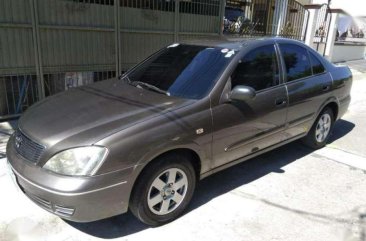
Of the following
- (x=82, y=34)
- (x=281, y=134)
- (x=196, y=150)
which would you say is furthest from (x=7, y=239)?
(x=82, y=34)

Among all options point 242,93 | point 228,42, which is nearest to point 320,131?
point 228,42

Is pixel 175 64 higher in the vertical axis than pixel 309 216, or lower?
higher

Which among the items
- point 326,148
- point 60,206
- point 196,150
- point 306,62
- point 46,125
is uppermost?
point 306,62

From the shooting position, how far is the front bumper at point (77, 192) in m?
2.70

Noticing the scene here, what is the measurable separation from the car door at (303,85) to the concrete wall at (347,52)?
11130mm

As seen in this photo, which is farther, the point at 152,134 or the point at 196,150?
the point at 196,150

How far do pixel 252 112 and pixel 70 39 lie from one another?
4005 mm

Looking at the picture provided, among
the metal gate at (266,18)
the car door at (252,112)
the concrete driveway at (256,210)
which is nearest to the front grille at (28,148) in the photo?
the concrete driveway at (256,210)

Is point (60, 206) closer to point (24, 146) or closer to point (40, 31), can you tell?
point (24, 146)

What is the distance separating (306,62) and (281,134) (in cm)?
115

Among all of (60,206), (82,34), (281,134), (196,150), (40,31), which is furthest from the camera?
(82,34)

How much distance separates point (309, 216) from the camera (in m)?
3.56

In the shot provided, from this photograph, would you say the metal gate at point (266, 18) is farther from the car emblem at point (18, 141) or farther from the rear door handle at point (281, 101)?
the car emblem at point (18, 141)

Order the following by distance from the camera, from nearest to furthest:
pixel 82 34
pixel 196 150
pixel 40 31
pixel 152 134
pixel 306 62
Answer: pixel 152 134 < pixel 196 150 < pixel 306 62 < pixel 40 31 < pixel 82 34
